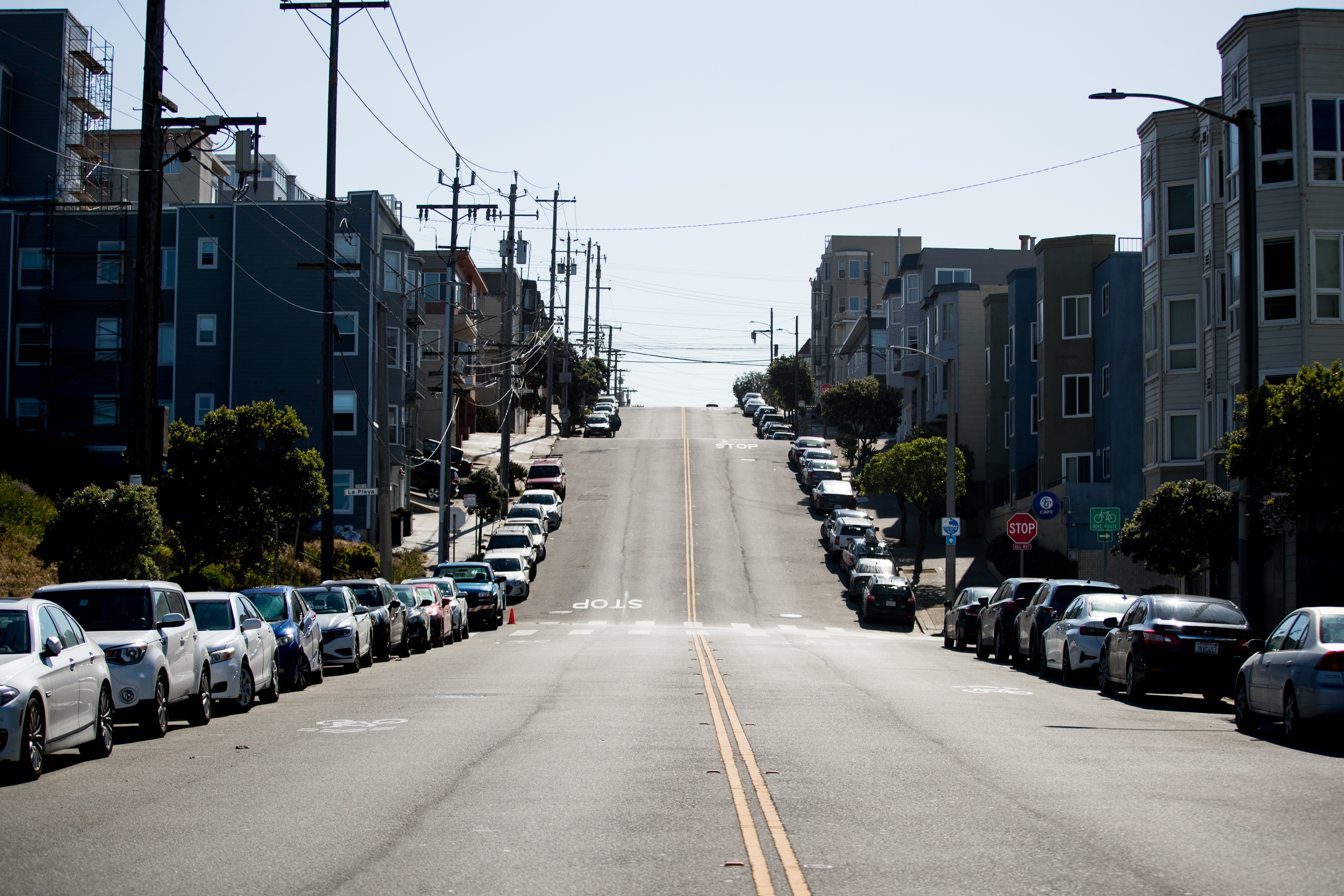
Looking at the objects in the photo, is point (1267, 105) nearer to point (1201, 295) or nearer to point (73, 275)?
point (1201, 295)

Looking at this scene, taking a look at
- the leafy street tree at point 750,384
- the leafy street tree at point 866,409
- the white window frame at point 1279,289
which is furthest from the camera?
the leafy street tree at point 750,384

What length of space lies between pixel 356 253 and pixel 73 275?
11.2 metres

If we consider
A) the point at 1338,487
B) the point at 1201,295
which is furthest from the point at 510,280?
the point at 1338,487

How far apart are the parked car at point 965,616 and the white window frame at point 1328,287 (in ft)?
29.4

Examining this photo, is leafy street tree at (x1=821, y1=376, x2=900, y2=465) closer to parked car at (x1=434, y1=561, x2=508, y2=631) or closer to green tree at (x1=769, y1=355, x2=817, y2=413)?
green tree at (x1=769, y1=355, x2=817, y2=413)

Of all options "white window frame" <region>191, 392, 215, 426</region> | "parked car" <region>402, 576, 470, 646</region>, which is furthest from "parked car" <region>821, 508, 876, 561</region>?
"white window frame" <region>191, 392, 215, 426</region>

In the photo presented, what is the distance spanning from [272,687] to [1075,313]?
37.4 m

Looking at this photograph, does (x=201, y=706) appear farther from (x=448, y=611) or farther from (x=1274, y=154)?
(x=1274, y=154)

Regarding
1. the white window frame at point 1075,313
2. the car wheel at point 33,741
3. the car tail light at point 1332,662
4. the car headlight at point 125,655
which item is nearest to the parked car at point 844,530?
the white window frame at point 1075,313

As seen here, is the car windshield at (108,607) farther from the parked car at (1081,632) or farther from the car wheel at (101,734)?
the parked car at (1081,632)

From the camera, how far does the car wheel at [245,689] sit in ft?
56.2

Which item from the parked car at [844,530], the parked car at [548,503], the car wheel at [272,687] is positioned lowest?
the car wheel at [272,687]

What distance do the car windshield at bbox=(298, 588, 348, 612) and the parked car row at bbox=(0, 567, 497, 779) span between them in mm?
23

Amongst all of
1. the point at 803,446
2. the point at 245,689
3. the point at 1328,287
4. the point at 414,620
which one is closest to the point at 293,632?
the point at 245,689
